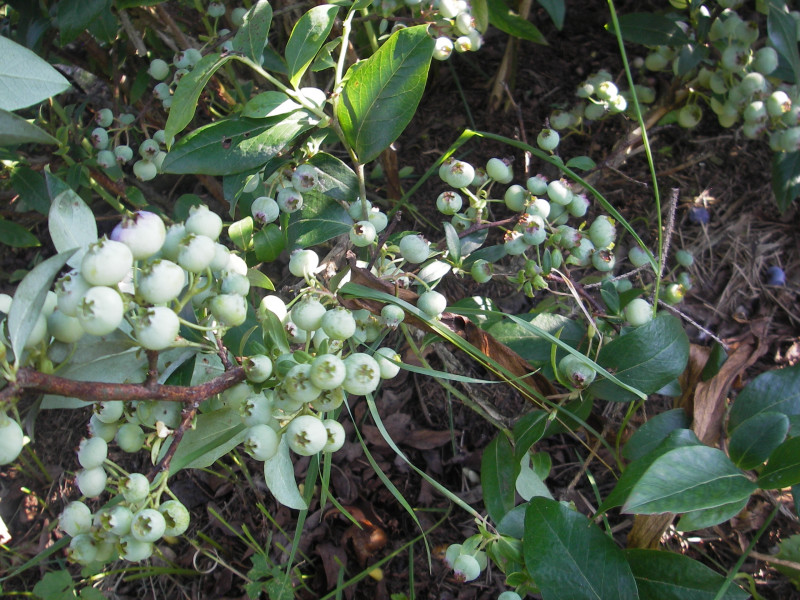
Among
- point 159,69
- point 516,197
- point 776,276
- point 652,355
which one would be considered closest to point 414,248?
point 516,197

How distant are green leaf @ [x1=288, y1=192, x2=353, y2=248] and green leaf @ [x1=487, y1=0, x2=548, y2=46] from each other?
0.76 m

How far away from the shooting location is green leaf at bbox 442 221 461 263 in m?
1.06

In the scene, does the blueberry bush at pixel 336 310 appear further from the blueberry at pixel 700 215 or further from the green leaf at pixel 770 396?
the blueberry at pixel 700 215

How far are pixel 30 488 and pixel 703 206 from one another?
6.86 ft

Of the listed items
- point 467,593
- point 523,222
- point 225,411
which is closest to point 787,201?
point 523,222

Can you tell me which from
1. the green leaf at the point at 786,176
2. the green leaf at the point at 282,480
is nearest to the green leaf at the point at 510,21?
the green leaf at the point at 786,176

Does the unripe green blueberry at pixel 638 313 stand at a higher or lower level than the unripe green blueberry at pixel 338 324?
lower

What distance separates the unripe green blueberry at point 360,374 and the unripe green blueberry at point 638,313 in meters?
0.55

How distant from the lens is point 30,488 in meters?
1.74

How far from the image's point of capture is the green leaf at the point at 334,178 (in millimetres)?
1108

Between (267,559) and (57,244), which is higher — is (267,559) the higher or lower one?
the lower one

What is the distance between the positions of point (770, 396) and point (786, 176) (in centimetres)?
75

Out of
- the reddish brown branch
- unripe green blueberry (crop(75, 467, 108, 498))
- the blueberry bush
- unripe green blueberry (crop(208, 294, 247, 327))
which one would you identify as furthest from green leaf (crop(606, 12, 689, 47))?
unripe green blueberry (crop(75, 467, 108, 498))

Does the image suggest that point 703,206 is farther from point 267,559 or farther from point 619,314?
point 267,559
